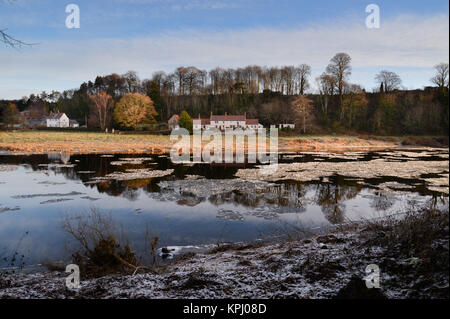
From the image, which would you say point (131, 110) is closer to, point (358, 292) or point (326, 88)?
point (326, 88)

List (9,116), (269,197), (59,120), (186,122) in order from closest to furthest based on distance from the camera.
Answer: (269,197) < (186,122) < (9,116) < (59,120)

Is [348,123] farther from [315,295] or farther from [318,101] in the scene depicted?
[315,295]

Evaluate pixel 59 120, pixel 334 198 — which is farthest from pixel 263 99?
pixel 334 198

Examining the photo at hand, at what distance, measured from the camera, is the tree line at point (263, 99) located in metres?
60.3

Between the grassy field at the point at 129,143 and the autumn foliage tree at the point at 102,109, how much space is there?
Result: 18.0m

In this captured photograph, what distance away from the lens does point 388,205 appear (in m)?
11.6

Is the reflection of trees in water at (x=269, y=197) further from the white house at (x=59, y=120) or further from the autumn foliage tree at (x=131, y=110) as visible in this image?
the white house at (x=59, y=120)

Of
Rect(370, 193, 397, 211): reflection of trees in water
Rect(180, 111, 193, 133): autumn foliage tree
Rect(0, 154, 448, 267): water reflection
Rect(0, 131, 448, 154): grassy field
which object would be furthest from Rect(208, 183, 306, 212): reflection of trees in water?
Rect(180, 111, 193, 133): autumn foliage tree

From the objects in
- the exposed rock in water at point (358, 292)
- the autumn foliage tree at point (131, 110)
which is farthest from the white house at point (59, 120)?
the exposed rock in water at point (358, 292)

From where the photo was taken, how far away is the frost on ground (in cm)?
424

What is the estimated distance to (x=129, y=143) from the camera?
42844 mm

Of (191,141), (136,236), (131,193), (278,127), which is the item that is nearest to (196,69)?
(278,127)

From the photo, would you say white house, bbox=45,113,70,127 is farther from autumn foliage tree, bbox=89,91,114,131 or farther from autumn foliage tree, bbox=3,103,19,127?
autumn foliage tree, bbox=89,91,114,131

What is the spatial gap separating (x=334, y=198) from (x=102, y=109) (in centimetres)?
6505
